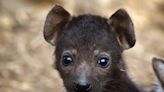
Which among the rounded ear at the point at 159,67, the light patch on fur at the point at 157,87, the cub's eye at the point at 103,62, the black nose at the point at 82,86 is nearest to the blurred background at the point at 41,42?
the light patch on fur at the point at 157,87

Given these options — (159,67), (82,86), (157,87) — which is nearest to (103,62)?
(82,86)

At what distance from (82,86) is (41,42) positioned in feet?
16.2

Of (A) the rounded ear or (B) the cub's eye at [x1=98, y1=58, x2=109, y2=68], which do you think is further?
(A) the rounded ear

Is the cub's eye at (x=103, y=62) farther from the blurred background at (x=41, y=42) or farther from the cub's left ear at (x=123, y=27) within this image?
the blurred background at (x=41, y=42)

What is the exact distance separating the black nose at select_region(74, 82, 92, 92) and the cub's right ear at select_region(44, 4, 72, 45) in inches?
48.8

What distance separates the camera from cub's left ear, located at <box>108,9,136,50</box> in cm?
468

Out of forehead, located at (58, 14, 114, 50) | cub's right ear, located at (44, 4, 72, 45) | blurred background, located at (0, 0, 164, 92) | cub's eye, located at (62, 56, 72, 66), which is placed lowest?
cub's eye, located at (62, 56, 72, 66)

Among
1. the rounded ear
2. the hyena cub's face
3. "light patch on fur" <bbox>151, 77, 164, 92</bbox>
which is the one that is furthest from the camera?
"light patch on fur" <bbox>151, 77, 164, 92</bbox>

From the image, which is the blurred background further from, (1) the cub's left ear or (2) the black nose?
(2) the black nose

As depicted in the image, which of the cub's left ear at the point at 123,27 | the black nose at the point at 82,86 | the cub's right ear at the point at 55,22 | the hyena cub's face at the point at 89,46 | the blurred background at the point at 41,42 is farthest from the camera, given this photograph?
the blurred background at the point at 41,42


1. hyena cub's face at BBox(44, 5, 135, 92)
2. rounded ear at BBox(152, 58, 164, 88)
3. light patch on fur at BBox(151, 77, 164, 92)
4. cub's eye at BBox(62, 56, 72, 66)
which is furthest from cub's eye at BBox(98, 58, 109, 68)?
light patch on fur at BBox(151, 77, 164, 92)

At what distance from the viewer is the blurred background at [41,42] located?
24.9 feet

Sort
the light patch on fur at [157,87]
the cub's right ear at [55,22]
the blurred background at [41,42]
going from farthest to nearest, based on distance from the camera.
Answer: the blurred background at [41,42] < the light patch on fur at [157,87] < the cub's right ear at [55,22]

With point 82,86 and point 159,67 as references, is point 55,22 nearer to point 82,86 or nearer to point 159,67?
point 82,86
